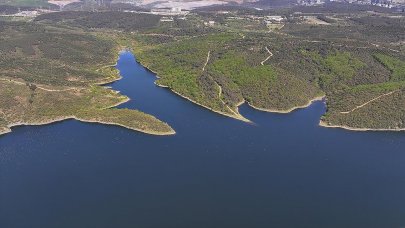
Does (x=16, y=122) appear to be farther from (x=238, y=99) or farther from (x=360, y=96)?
(x=360, y=96)

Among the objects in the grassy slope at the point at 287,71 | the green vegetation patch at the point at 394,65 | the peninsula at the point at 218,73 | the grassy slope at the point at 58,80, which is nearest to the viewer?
the grassy slope at the point at 58,80

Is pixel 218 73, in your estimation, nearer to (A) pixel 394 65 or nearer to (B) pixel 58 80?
(B) pixel 58 80

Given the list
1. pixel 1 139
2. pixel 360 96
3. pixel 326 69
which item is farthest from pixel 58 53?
pixel 360 96

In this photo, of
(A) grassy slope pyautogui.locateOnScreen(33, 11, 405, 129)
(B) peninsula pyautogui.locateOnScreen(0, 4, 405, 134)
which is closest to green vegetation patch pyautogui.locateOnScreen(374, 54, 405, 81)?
(A) grassy slope pyautogui.locateOnScreen(33, 11, 405, 129)

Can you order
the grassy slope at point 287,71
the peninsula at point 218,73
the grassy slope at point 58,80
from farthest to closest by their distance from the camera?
the grassy slope at point 287,71, the peninsula at point 218,73, the grassy slope at point 58,80

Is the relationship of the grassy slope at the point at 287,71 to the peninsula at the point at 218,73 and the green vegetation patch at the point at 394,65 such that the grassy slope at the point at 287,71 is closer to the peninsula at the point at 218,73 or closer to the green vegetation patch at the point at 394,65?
the green vegetation patch at the point at 394,65

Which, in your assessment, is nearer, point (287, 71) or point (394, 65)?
point (287, 71)

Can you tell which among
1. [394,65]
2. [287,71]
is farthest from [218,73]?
[394,65]

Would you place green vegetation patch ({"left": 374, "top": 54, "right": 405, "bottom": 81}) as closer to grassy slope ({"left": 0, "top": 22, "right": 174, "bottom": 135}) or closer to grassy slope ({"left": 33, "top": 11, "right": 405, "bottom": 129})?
grassy slope ({"left": 33, "top": 11, "right": 405, "bottom": 129})

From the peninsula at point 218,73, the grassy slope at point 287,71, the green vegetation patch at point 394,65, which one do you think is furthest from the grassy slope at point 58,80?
the green vegetation patch at point 394,65
